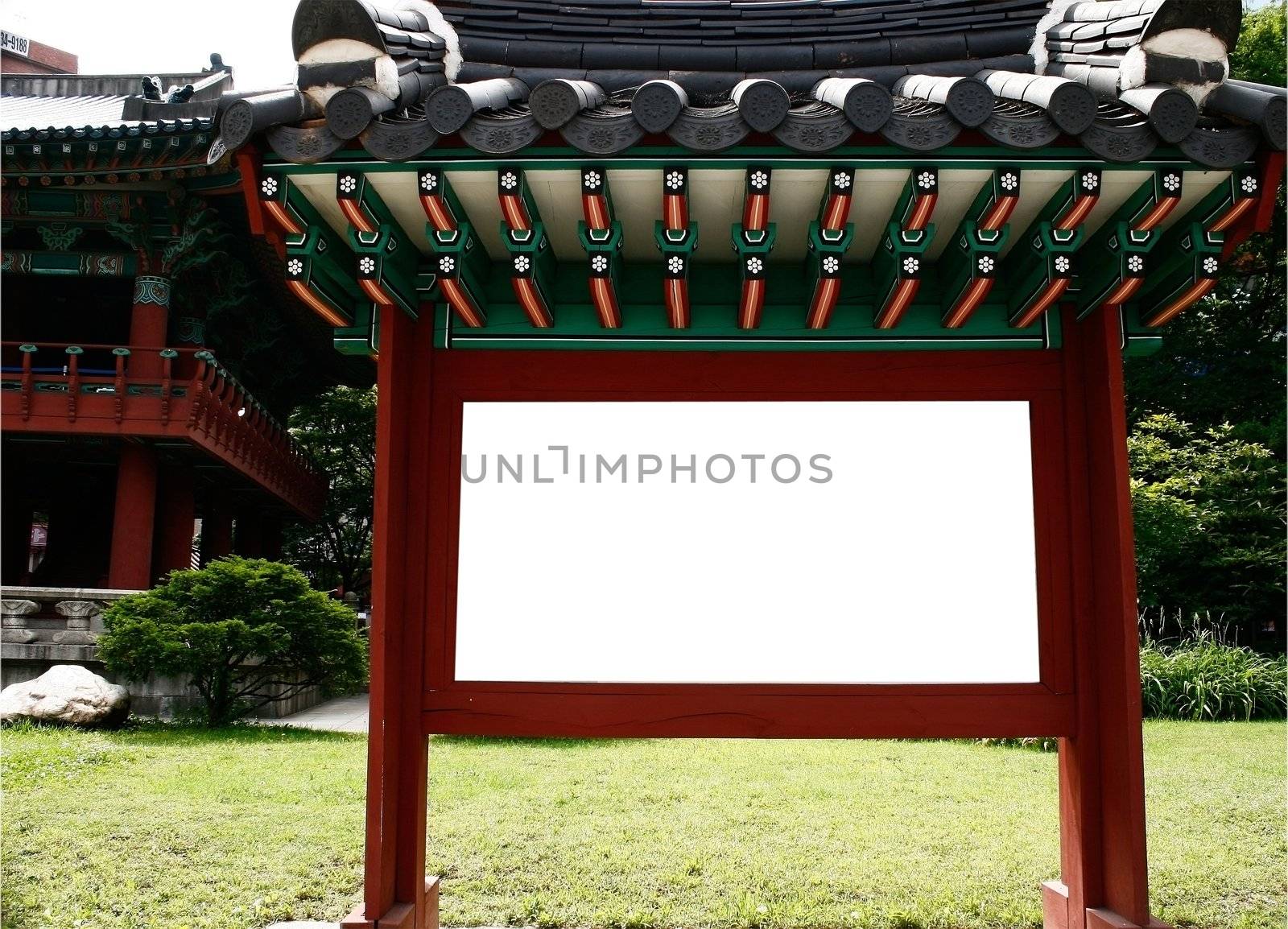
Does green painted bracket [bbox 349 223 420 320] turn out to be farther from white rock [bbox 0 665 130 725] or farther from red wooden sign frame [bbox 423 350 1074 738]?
white rock [bbox 0 665 130 725]

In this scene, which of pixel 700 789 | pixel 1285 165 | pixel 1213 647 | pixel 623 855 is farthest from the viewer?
pixel 1213 647

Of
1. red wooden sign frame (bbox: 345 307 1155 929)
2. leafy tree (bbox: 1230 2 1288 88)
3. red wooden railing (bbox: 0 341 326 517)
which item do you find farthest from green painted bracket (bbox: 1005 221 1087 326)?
leafy tree (bbox: 1230 2 1288 88)

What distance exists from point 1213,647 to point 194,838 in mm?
11424

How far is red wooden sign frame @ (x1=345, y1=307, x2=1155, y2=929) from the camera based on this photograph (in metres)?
3.40

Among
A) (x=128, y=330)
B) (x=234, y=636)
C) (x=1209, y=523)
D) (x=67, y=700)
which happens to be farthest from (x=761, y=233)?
(x=128, y=330)

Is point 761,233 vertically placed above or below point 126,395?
below

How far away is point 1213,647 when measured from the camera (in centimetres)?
1136

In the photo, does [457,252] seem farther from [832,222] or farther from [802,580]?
[802,580]

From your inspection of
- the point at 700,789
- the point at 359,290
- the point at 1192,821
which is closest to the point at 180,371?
the point at 700,789

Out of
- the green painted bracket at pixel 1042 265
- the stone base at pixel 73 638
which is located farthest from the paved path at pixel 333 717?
the green painted bracket at pixel 1042 265

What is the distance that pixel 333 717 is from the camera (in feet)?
39.0

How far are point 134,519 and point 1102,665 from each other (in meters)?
13.1

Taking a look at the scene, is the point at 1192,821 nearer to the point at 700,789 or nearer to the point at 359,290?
the point at 700,789

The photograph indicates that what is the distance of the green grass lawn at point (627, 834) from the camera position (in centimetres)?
489
